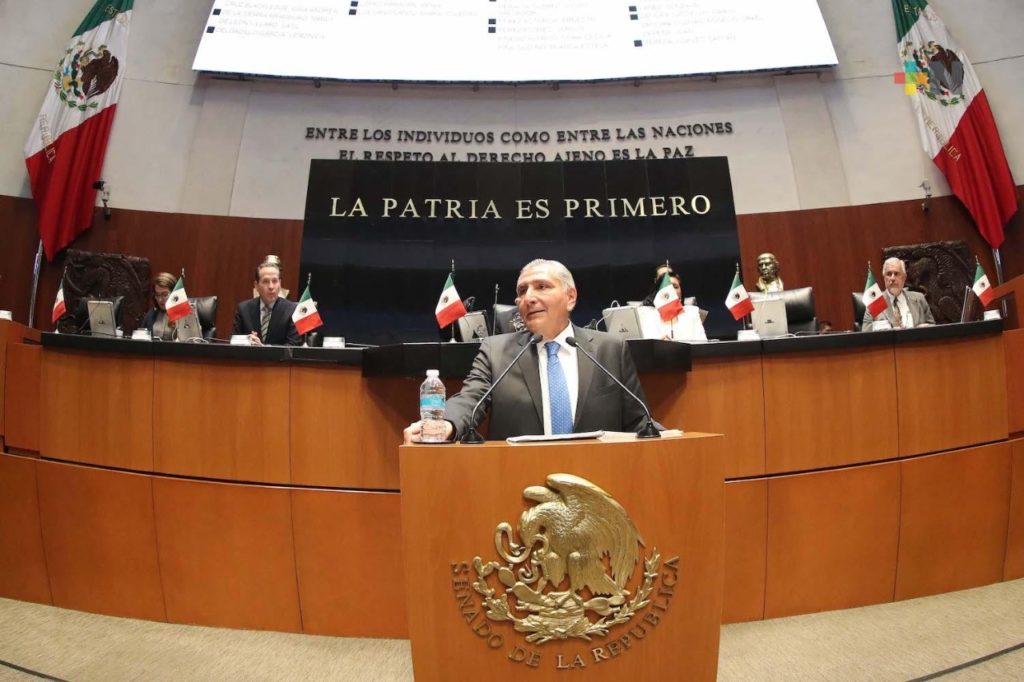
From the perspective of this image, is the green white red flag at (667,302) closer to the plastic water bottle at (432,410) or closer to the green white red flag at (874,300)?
the green white red flag at (874,300)

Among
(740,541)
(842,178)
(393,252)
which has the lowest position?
(740,541)

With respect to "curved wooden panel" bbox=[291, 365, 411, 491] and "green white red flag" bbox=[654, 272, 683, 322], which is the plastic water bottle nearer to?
"curved wooden panel" bbox=[291, 365, 411, 491]

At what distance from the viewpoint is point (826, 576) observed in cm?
258

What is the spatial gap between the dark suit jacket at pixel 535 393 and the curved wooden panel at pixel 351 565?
0.85m

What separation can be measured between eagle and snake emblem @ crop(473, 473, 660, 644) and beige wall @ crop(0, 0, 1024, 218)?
18.3 feet

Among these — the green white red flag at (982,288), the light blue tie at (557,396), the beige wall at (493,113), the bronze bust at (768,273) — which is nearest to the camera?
the light blue tie at (557,396)

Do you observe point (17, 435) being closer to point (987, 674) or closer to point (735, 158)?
point (987, 674)

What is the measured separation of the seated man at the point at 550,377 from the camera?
1.89m

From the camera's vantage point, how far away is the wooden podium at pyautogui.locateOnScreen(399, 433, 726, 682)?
1.40 m

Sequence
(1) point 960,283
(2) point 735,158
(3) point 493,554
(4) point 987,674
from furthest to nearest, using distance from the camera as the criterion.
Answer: (2) point 735,158
(1) point 960,283
(4) point 987,674
(3) point 493,554

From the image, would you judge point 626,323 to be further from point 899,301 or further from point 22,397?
point 22,397

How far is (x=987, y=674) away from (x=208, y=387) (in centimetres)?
313

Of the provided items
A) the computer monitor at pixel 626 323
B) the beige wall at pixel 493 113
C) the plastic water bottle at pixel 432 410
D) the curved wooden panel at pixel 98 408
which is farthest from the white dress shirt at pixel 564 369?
the beige wall at pixel 493 113

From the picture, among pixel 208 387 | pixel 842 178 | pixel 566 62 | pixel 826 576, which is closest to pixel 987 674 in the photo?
pixel 826 576
